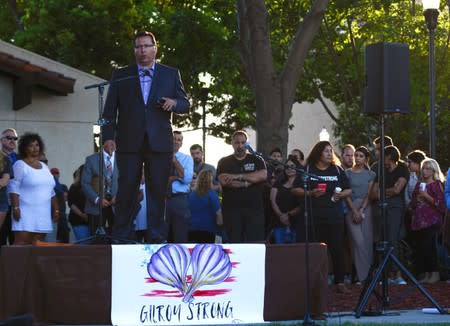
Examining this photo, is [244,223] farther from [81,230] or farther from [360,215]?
[81,230]

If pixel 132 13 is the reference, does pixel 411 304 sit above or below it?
below

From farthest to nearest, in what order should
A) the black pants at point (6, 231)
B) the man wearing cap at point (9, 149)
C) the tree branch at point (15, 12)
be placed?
1. the tree branch at point (15, 12)
2. the man wearing cap at point (9, 149)
3. the black pants at point (6, 231)

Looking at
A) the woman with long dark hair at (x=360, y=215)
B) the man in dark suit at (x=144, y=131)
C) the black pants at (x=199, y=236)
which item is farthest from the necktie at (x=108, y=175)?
the man in dark suit at (x=144, y=131)

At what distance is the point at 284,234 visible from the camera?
16.2 m

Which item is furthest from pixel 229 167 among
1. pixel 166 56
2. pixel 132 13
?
pixel 132 13

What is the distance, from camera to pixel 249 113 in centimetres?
4462

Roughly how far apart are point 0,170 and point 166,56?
17279 millimetres

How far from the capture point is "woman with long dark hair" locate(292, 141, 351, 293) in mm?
14023

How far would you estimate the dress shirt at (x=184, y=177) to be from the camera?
50.1ft

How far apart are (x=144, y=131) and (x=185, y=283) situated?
5.06 ft

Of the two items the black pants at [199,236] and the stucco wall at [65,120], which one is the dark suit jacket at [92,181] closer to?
the black pants at [199,236]

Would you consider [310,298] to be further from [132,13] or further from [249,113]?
[249,113]

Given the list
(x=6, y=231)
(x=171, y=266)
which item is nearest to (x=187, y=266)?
(x=171, y=266)

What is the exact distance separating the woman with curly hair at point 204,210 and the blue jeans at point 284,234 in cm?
80
